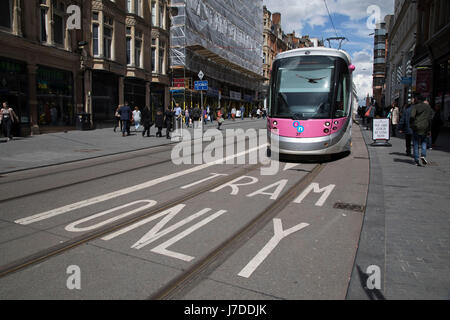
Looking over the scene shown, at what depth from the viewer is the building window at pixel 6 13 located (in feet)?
55.1

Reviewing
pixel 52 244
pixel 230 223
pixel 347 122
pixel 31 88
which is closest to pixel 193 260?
pixel 230 223

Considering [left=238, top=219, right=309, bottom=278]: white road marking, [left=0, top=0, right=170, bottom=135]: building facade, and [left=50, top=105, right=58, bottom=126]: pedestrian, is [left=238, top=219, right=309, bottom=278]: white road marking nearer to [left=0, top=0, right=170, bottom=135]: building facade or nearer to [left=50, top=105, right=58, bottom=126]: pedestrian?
[left=0, top=0, right=170, bottom=135]: building facade

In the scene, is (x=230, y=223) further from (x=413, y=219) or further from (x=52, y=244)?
(x=413, y=219)

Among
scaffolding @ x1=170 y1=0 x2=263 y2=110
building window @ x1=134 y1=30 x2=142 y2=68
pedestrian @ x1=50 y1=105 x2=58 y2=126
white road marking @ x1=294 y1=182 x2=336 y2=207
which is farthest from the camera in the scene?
scaffolding @ x1=170 y1=0 x2=263 y2=110

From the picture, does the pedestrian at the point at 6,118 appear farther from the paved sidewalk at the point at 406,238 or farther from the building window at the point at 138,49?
the paved sidewalk at the point at 406,238

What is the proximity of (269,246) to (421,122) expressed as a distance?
7184 mm

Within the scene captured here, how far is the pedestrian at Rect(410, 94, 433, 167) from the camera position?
945cm

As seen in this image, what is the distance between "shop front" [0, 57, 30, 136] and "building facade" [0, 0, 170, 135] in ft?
0.15

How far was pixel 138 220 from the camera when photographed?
5.22 metres

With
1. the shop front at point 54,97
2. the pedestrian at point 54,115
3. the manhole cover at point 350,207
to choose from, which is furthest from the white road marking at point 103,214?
the pedestrian at point 54,115

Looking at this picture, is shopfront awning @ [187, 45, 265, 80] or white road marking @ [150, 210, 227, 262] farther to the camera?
shopfront awning @ [187, 45, 265, 80]

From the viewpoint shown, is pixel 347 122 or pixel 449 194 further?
pixel 347 122

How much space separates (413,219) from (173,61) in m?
30.6

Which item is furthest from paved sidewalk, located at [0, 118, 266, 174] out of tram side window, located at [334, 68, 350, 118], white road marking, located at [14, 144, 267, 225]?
tram side window, located at [334, 68, 350, 118]
